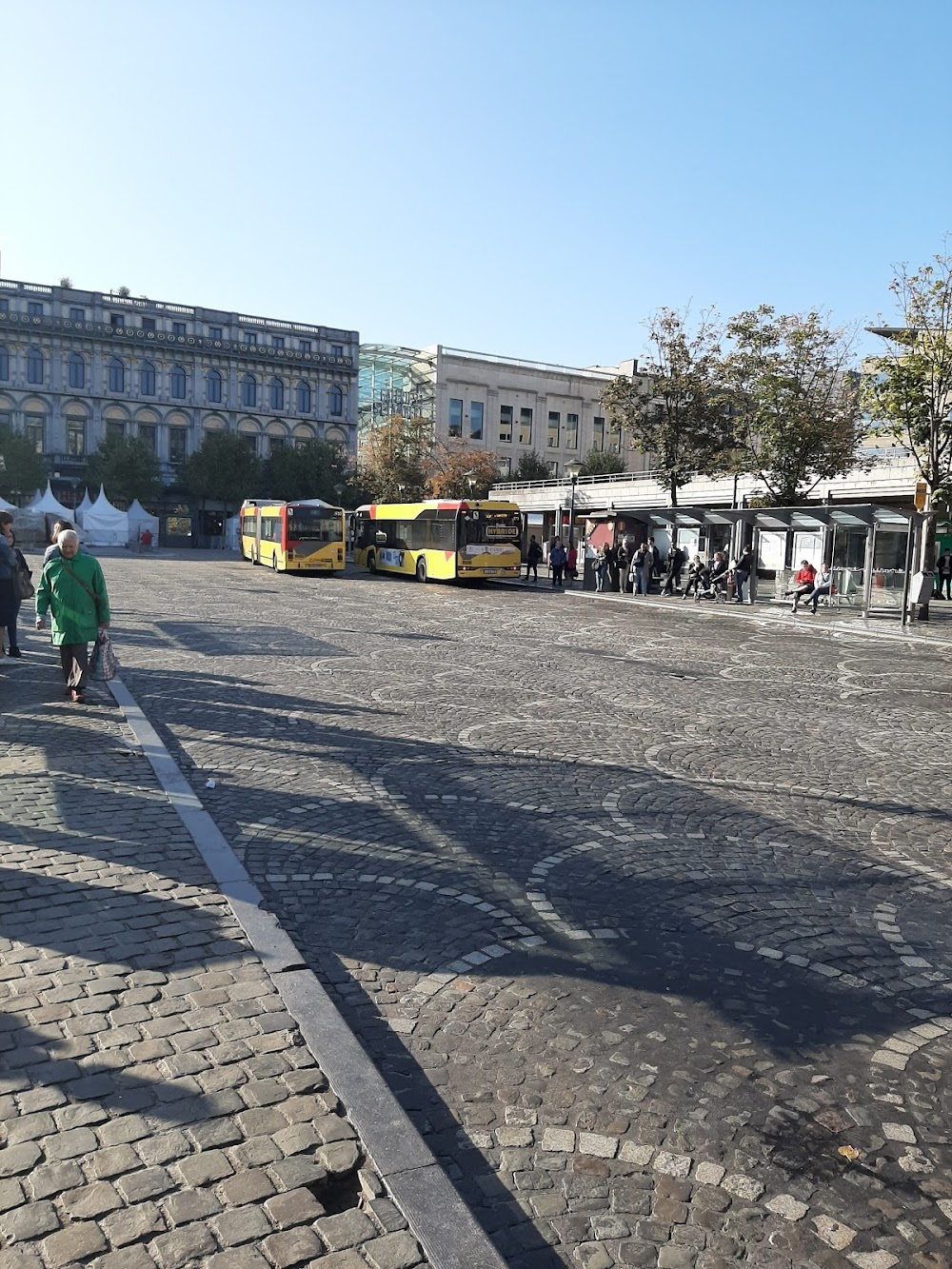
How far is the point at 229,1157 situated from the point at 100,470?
73.8 m

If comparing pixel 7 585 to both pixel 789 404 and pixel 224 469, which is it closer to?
pixel 789 404

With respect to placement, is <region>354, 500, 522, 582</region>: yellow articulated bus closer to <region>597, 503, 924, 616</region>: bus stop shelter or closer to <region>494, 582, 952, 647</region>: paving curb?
<region>494, 582, 952, 647</region>: paving curb

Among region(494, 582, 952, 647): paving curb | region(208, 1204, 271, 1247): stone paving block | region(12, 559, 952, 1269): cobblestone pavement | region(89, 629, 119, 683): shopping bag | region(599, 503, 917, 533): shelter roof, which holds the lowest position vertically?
region(494, 582, 952, 647): paving curb

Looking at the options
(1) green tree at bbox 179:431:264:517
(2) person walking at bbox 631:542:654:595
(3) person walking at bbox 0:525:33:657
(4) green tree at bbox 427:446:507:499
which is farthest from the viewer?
(1) green tree at bbox 179:431:264:517

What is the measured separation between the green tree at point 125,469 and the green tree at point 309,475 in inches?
348

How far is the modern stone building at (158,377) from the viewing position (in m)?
73.1

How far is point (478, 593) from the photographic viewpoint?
99.4 feet

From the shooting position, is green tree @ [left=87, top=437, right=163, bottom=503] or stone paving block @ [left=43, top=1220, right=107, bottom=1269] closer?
stone paving block @ [left=43, top=1220, right=107, bottom=1269]

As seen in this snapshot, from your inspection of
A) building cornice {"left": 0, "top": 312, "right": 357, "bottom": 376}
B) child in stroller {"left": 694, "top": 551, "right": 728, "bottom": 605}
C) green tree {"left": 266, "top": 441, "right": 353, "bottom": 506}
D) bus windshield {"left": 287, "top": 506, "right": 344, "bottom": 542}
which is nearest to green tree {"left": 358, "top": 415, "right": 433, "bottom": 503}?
green tree {"left": 266, "top": 441, "right": 353, "bottom": 506}

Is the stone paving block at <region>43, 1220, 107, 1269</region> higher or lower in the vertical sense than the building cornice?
lower

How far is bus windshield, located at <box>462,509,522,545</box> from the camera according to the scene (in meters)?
32.8

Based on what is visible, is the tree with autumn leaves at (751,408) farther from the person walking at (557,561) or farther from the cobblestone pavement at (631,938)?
the cobblestone pavement at (631,938)

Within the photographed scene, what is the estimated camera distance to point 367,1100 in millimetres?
3117

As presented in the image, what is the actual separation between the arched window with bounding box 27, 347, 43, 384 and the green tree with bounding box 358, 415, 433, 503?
102 ft
